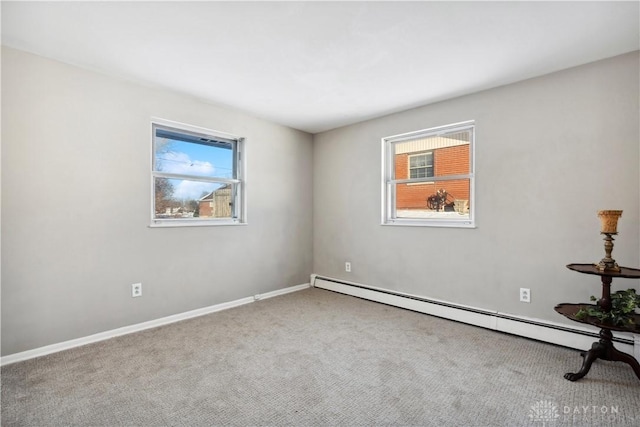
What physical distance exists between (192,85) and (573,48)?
10.2 ft

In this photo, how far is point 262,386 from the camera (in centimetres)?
192

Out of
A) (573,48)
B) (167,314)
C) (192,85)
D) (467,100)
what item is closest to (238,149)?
(192,85)

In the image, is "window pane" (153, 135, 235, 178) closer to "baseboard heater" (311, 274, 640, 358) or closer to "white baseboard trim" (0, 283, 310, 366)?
"white baseboard trim" (0, 283, 310, 366)

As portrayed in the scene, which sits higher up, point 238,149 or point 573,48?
point 573,48

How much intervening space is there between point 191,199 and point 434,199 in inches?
107

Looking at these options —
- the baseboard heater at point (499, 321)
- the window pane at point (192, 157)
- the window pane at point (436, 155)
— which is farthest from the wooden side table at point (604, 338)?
the window pane at point (192, 157)

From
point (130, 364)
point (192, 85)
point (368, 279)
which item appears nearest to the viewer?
point (130, 364)

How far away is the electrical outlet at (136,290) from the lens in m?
2.82

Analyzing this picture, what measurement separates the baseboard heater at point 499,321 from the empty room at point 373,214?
19mm

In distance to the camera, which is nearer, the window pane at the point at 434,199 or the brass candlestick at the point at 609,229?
the brass candlestick at the point at 609,229

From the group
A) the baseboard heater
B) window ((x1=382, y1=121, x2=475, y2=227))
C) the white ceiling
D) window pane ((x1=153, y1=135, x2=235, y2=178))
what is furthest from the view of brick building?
window pane ((x1=153, y1=135, x2=235, y2=178))

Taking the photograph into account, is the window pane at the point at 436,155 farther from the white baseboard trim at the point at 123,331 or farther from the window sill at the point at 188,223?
the white baseboard trim at the point at 123,331

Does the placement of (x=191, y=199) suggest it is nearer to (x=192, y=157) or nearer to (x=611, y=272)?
(x=192, y=157)

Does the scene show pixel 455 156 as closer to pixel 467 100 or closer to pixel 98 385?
pixel 467 100
